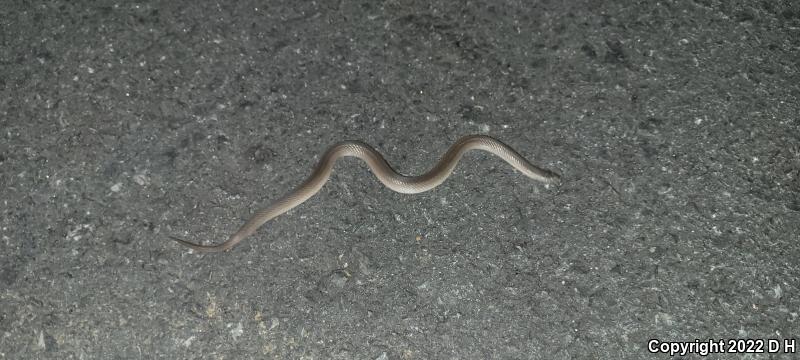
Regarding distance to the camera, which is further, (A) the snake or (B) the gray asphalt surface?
(A) the snake

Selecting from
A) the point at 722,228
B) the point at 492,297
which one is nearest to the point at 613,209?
the point at 722,228

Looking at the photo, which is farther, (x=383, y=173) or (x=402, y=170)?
(x=402, y=170)

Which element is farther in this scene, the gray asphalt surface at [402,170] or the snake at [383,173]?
the snake at [383,173]

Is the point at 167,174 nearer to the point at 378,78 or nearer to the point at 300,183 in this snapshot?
the point at 300,183
